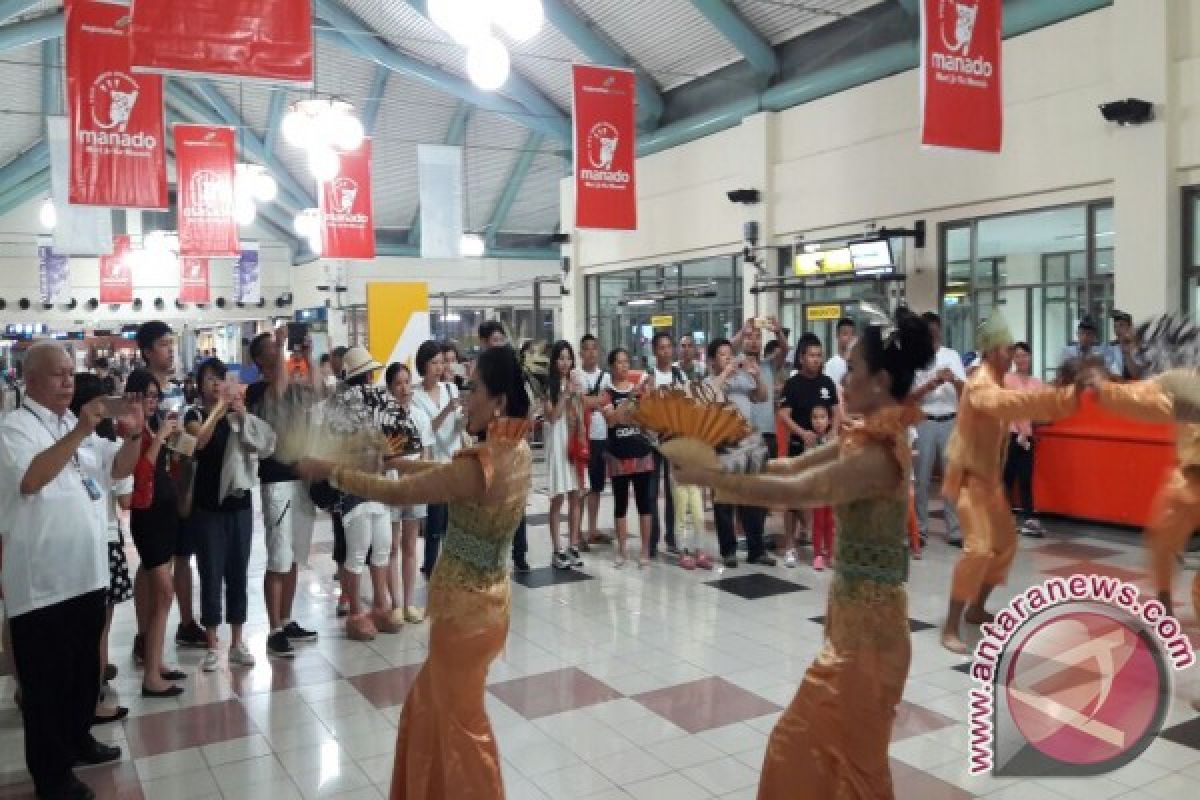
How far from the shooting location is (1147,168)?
8734 mm

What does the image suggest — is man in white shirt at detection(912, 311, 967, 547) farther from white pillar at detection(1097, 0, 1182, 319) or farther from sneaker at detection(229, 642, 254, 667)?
sneaker at detection(229, 642, 254, 667)

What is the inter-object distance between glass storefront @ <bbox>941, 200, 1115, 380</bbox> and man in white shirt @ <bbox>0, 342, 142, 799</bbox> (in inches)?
343

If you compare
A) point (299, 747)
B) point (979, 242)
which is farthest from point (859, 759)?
point (979, 242)

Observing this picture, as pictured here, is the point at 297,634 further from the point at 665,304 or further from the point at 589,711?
the point at 665,304

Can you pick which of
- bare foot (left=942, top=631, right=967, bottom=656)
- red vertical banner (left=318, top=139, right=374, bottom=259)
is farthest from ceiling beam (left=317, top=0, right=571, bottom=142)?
bare foot (left=942, top=631, right=967, bottom=656)

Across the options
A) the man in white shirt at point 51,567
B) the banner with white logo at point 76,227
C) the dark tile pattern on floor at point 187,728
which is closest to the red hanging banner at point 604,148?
the banner with white logo at point 76,227

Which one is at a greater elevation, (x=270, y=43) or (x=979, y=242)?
(x=270, y=43)

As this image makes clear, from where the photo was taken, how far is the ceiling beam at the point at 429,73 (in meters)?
15.8

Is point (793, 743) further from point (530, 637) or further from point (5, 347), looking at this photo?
point (5, 347)

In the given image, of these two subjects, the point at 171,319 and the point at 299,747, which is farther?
the point at 171,319

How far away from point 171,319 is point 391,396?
2149 cm

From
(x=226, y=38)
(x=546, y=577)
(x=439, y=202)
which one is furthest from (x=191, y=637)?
(x=439, y=202)

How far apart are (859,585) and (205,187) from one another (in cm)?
1266

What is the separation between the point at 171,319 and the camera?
24.9 m
